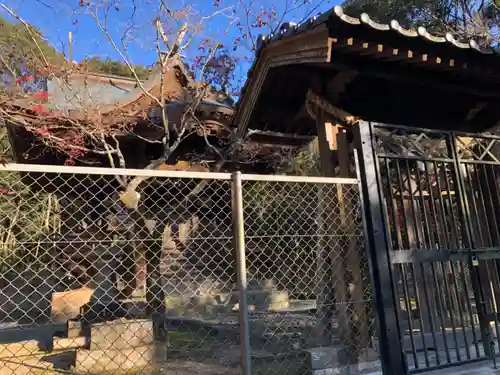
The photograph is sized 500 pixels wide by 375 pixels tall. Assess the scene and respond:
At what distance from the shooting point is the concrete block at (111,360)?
15.9 feet

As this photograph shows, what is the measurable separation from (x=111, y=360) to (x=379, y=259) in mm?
3535

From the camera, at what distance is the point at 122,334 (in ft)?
17.3

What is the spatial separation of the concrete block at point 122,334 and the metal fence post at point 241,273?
3.29 meters

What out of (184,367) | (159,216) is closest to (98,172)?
(184,367)

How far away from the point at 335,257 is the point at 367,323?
626mm

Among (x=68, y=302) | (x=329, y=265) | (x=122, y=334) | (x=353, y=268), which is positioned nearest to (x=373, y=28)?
(x=353, y=268)

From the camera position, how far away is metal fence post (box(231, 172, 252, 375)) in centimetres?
230

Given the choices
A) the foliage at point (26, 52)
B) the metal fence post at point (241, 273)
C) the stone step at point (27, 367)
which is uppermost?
the foliage at point (26, 52)

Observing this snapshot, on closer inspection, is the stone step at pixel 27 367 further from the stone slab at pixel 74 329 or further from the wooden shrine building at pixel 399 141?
the wooden shrine building at pixel 399 141

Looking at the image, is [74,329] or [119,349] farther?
[74,329]

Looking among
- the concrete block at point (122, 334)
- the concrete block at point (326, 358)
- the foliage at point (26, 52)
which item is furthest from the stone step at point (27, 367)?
the foliage at point (26, 52)

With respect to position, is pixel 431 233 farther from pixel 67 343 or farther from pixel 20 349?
pixel 20 349

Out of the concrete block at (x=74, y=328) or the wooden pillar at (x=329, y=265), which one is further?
the concrete block at (x=74, y=328)

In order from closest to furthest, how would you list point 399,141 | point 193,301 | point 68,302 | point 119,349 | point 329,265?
point 399,141
point 329,265
point 119,349
point 68,302
point 193,301
